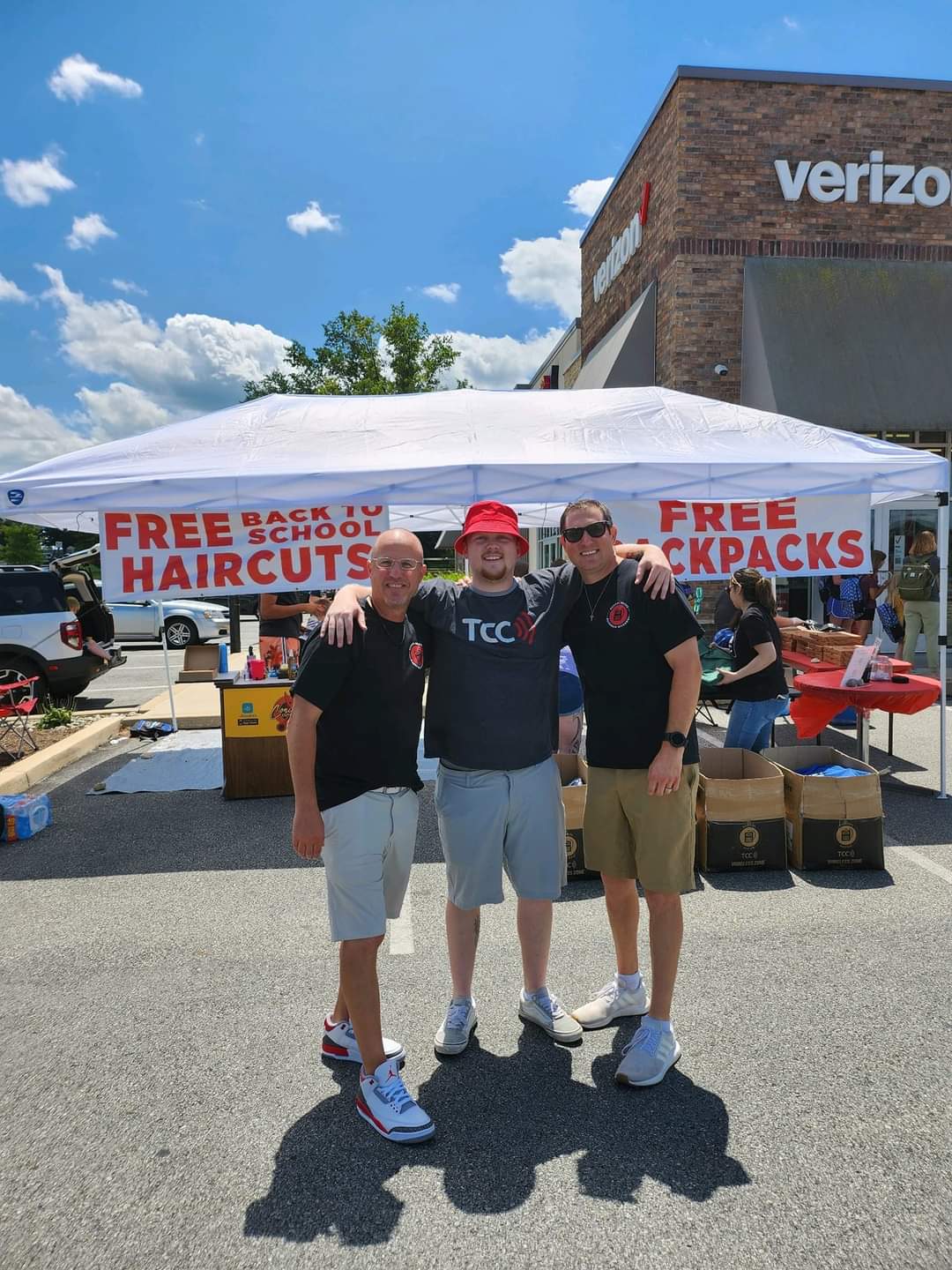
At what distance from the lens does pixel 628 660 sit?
3.00m

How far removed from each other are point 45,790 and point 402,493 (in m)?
3.89

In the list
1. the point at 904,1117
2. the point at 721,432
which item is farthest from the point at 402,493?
the point at 904,1117

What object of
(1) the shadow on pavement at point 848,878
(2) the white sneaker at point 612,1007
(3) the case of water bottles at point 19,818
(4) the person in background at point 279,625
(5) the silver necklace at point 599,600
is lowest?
(1) the shadow on pavement at point 848,878

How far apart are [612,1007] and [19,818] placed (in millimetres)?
4315

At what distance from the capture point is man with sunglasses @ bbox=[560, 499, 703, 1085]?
2938mm

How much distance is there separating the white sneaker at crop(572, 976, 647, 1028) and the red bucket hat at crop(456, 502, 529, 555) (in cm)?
179

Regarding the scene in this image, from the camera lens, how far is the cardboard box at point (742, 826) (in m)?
4.82

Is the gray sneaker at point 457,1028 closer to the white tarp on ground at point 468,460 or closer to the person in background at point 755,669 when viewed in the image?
the person in background at point 755,669

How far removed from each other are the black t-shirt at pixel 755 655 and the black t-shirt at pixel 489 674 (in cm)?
303

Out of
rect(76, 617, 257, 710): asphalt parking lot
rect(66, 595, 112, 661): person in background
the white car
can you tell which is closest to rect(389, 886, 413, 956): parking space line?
rect(66, 595, 112, 661): person in background

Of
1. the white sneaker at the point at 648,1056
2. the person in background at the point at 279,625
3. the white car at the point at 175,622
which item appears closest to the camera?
the white sneaker at the point at 648,1056

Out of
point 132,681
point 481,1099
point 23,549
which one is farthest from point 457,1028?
point 23,549

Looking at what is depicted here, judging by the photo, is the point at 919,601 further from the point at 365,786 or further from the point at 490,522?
the point at 365,786

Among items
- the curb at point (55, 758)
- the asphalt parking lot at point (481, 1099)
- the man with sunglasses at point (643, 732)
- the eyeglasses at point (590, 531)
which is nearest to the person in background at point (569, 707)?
the asphalt parking lot at point (481, 1099)
